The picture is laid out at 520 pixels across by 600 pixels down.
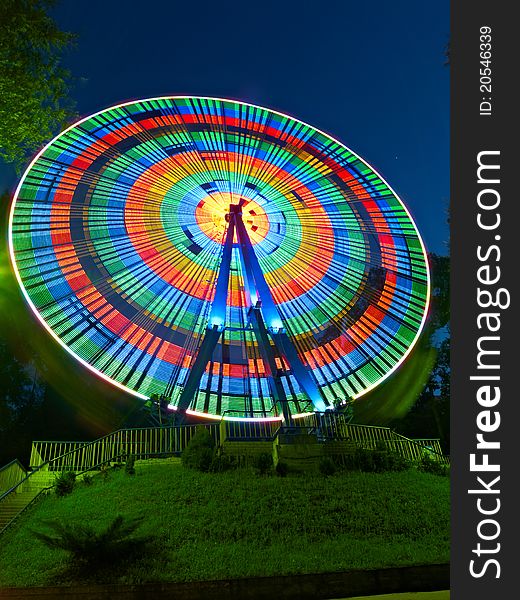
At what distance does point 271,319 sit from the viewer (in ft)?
54.8

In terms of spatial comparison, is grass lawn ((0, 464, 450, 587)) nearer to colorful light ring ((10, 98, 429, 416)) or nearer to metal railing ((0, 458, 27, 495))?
metal railing ((0, 458, 27, 495))

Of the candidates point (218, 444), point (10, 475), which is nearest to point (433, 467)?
point (218, 444)

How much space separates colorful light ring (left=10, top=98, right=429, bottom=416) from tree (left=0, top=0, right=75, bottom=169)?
8.23 feet

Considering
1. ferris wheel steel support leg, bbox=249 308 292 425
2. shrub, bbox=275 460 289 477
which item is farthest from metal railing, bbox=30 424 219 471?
shrub, bbox=275 460 289 477

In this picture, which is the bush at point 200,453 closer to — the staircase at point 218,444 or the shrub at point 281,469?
the staircase at point 218,444

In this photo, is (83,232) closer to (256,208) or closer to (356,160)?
(256,208)

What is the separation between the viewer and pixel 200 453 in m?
11.2

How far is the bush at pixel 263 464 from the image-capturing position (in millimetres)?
10531

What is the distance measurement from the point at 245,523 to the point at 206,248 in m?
12.2

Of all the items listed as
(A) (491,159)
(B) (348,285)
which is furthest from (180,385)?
(A) (491,159)

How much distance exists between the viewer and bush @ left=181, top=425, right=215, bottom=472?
11.0 meters

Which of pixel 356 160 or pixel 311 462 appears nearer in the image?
pixel 311 462

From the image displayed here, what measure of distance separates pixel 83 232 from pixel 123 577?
1239 centimetres

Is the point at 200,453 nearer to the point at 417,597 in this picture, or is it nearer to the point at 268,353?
the point at 268,353
